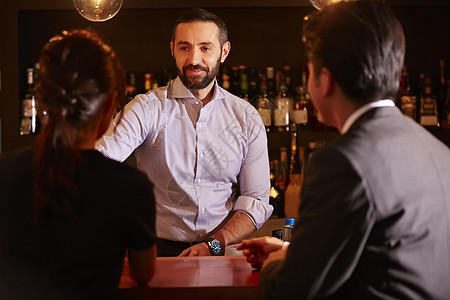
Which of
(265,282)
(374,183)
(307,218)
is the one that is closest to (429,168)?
(374,183)

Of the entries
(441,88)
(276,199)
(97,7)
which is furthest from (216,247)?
(441,88)

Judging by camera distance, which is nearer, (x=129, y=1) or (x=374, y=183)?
(x=374, y=183)

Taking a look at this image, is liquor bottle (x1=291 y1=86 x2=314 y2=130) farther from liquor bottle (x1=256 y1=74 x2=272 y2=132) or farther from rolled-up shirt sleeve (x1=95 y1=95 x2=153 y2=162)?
rolled-up shirt sleeve (x1=95 y1=95 x2=153 y2=162)

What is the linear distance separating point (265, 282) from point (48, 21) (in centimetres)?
274

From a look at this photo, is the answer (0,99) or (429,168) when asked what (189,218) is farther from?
(0,99)

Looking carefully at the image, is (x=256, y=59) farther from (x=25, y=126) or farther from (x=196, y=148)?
(x=25, y=126)

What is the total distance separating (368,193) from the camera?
1.03 m

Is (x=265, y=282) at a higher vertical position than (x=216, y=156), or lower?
lower

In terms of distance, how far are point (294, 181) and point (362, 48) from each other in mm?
2244

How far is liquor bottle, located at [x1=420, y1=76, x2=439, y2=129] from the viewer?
10.9 ft

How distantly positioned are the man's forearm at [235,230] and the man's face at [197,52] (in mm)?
590

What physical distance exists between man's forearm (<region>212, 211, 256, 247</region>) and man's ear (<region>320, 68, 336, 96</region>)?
113 centimetres

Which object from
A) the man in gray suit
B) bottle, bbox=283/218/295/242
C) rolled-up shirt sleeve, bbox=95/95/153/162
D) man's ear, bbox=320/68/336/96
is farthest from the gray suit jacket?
rolled-up shirt sleeve, bbox=95/95/153/162

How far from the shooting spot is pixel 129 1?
10.5ft
